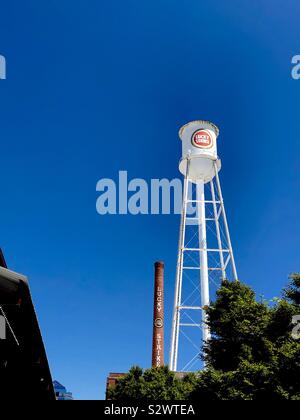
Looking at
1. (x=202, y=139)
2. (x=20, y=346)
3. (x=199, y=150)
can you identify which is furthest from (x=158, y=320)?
(x=20, y=346)

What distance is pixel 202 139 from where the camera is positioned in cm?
4747

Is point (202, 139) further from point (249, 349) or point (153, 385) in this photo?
point (249, 349)

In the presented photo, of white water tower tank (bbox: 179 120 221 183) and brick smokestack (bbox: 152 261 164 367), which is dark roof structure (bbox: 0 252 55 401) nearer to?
white water tower tank (bbox: 179 120 221 183)

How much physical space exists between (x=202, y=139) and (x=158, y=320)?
21.7m

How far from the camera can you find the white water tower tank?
1837 inches

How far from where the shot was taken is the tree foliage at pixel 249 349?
20422 mm

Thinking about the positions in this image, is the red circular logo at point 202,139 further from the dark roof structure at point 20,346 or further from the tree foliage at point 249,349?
the dark roof structure at point 20,346

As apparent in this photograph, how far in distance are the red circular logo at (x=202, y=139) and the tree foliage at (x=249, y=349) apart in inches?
824

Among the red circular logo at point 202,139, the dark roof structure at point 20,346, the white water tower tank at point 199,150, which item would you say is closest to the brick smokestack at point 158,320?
the white water tower tank at point 199,150

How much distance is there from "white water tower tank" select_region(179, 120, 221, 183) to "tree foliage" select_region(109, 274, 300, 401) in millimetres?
19647

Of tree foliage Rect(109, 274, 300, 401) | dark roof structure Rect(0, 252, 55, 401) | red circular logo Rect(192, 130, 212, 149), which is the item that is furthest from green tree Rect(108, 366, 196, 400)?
dark roof structure Rect(0, 252, 55, 401)

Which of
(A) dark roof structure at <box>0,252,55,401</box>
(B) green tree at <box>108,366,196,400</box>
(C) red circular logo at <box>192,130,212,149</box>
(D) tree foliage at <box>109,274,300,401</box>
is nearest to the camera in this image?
(A) dark roof structure at <box>0,252,55,401</box>
